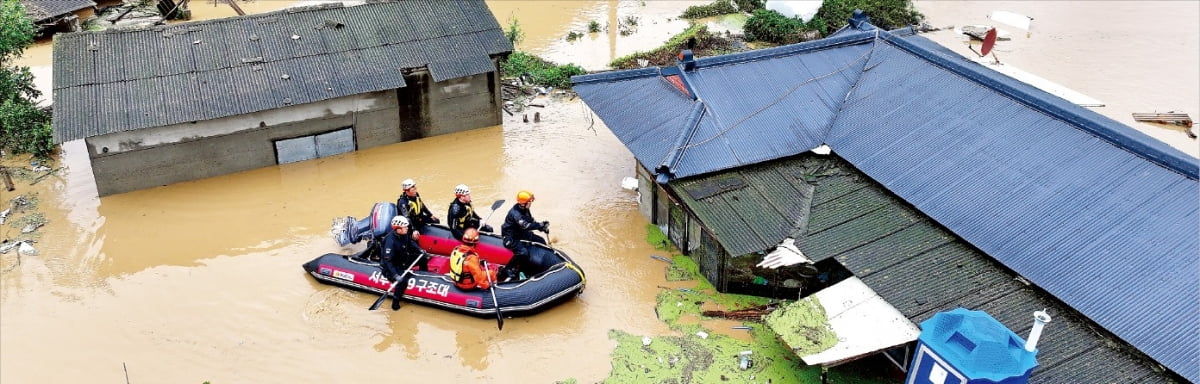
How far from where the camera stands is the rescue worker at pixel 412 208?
14492 millimetres

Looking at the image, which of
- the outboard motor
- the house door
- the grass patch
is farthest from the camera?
the grass patch

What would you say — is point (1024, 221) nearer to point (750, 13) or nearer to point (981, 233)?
point (981, 233)

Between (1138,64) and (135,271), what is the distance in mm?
25686

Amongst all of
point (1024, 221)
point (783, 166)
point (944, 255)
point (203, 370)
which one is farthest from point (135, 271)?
point (1024, 221)

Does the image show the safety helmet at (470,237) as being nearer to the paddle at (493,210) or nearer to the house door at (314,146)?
the paddle at (493,210)

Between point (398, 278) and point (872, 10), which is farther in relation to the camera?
point (872, 10)

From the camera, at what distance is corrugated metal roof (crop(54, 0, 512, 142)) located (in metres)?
16.8

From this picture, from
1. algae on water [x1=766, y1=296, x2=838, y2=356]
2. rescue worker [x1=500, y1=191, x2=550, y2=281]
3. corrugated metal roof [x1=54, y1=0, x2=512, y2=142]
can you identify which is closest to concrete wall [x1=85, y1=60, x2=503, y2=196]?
corrugated metal roof [x1=54, y1=0, x2=512, y2=142]

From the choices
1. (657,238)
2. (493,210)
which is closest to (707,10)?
(657,238)

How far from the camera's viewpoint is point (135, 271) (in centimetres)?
1524

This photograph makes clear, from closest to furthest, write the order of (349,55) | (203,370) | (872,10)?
(203,370), (349,55), (872,10)

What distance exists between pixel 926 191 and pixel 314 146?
41.3ft

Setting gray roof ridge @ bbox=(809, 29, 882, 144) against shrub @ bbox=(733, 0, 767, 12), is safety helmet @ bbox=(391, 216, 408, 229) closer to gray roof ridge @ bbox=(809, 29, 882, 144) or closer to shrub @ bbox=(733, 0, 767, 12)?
gray roof ridge @ bbox=(809, 29, 882, 144)

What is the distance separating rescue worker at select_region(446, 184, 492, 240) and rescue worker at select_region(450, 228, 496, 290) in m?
0.89
